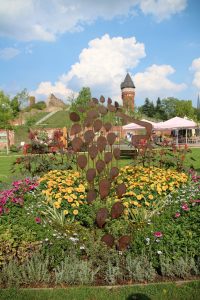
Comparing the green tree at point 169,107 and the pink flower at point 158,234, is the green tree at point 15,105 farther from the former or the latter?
the green tree at point 169,107

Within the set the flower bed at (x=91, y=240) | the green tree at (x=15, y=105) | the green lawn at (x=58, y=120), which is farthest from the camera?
the green lawn at (x=58, y=120)

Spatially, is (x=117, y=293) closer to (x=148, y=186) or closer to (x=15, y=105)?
(x=148, y=186)

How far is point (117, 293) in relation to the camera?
130 inches

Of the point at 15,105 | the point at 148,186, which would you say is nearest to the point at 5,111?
the point at 15,105

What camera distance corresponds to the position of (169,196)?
5.08 metres

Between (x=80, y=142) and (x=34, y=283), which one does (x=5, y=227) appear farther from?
(x=80, y=142)

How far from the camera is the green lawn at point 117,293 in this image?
3.21 meters

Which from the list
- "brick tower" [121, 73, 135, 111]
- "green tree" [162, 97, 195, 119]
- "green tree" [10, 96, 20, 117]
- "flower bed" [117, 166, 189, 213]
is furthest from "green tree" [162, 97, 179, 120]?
"flower bed" [117, 166, 189, 213]

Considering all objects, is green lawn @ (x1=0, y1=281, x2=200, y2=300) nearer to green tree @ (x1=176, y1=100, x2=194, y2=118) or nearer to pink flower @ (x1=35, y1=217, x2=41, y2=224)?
pink flower @ (x1=35, y1=217, x2=41, y2=224)

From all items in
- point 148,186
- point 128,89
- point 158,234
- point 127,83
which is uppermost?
point 127,83

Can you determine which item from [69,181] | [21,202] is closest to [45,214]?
[21,202]

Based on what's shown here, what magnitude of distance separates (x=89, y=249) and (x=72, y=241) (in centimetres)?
21

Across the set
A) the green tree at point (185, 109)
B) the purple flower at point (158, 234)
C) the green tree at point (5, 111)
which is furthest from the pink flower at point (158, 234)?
the green tree at point (185, 109)

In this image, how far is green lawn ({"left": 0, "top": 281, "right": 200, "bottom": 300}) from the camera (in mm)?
3211
